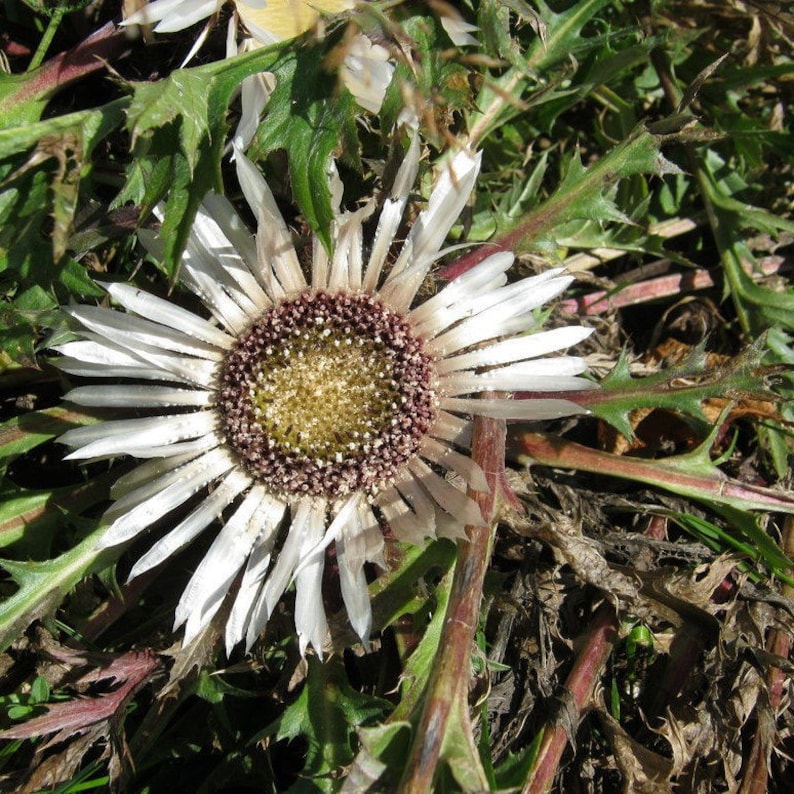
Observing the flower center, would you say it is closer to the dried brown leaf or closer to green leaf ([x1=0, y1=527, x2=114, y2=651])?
green leaf ([x1=0, y1=527, x2=114, y2=651])

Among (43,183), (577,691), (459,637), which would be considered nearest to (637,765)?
(577,691)

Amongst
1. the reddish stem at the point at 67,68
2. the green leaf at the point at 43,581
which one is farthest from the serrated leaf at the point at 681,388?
the reddish stem at the point at 67,68

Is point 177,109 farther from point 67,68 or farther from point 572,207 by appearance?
point 572,207

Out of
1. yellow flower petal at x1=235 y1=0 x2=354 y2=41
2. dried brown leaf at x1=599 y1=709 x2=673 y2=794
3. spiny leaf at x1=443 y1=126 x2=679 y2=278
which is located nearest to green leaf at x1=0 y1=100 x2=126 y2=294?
yellow flower petal at x1=235 y1=0 x2=354 y2=41

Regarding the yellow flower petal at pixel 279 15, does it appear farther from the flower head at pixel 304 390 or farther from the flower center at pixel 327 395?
the flower center at pixel 327 395

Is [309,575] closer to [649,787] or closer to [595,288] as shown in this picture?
[649,787]

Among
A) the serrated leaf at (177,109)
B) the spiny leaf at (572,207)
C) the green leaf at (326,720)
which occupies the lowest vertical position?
the green leaf at (326,720)
